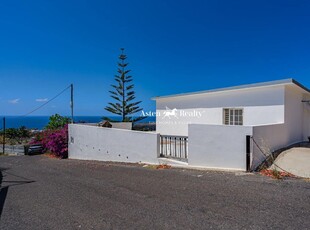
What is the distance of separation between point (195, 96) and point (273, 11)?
232 inches

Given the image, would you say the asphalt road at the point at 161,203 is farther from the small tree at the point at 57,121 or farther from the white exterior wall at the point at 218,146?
the small tree at the point at 57,121

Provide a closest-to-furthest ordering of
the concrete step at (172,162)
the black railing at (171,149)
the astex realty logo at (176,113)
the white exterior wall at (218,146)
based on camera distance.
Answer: the white exterior wall at (218,146), the concrete step at (172,162), the black railing at (171,149), the astex realty logo at (176,113)

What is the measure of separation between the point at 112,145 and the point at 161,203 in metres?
5.61

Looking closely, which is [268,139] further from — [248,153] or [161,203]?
[161,203]

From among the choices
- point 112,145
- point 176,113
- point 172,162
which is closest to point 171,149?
point 172,162

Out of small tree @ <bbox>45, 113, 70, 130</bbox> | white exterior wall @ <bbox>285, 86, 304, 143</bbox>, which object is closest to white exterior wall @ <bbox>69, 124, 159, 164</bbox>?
white exterior wall @ <bbox>285, 86, 304, 143</bbox>

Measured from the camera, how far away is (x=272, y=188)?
4.27 meters

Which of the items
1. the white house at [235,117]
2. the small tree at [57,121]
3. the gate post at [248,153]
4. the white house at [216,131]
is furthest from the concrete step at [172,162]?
the small tree at [57,121]

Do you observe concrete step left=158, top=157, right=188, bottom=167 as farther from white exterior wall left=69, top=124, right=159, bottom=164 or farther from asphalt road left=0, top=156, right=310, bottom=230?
asphalt road left=0, top=156, right=310, bottom=230

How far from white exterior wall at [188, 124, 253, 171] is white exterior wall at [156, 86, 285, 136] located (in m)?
2.92

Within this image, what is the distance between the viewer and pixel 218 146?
235 inches

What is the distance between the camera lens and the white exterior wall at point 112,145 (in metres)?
7.41

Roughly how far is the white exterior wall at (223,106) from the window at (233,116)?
178mm

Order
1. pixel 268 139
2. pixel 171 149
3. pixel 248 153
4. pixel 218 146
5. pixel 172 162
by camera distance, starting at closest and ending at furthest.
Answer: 1. pixel 248 153
2. pixel 218 146
3. pixel 268 139
4. pixel 172 162
5. pixel 171 149
